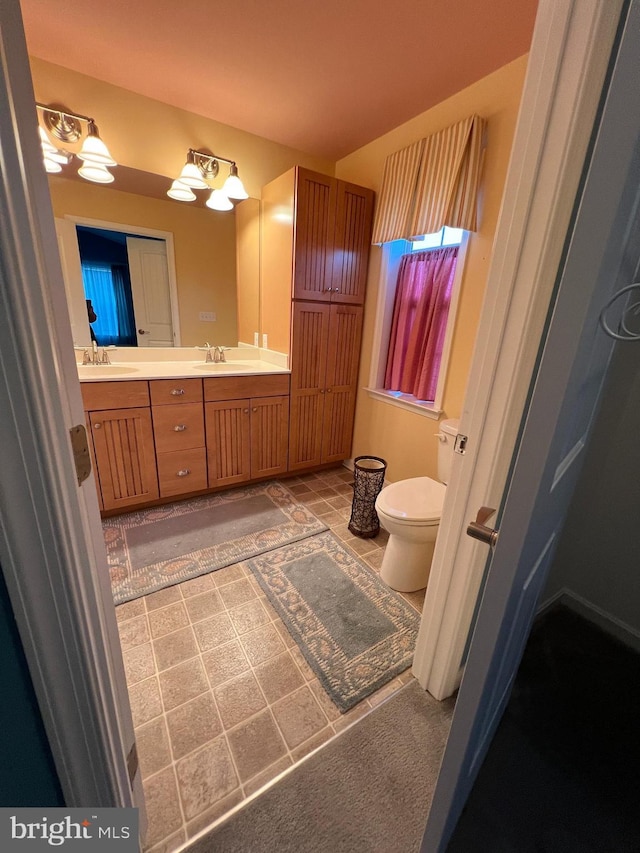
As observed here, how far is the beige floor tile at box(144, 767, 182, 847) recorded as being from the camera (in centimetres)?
90

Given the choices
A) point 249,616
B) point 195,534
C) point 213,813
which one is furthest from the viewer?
point 195,534

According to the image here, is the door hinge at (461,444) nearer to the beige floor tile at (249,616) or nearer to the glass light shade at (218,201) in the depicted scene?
the beige floor tile at (249,616)

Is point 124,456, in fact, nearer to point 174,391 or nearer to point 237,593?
point 174,391

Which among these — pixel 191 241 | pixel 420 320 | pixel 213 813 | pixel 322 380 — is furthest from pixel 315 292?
pixel 213 813

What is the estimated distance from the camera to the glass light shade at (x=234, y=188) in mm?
2287

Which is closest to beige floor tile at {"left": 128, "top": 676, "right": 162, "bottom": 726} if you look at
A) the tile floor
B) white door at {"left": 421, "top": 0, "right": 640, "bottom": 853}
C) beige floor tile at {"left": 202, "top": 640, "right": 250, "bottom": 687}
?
the tile floor

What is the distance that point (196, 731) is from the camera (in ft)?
3.71

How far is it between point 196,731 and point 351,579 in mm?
904

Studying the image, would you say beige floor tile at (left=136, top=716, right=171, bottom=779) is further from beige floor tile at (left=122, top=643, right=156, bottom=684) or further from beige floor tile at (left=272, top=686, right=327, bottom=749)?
beige floor tile at (left=272, top=686, right=327, bottom=749)

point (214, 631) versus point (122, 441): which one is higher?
point (122, 441)

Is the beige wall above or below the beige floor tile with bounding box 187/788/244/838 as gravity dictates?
above

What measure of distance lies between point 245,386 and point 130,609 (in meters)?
1.41

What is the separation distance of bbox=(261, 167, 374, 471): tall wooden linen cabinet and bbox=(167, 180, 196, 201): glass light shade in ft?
1.75

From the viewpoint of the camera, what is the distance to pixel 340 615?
1.58m
